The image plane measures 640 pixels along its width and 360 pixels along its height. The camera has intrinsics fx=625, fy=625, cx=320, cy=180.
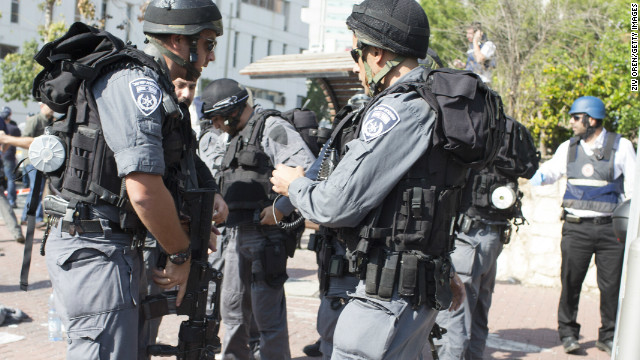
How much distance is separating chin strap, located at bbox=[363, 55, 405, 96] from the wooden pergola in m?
5.22

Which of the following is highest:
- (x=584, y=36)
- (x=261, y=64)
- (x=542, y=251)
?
(x=584, y=36)

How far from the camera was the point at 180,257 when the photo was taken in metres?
2.82

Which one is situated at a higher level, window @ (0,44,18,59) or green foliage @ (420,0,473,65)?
green foliage @ (420,0,473,65)

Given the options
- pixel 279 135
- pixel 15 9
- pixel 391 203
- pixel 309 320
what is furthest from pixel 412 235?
pixel 15 9

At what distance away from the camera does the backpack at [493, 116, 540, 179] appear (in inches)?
204

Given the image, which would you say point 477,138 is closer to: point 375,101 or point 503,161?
point 375,101


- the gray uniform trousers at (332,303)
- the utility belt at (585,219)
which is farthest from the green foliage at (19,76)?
the gray uniform trousers at (332,303)

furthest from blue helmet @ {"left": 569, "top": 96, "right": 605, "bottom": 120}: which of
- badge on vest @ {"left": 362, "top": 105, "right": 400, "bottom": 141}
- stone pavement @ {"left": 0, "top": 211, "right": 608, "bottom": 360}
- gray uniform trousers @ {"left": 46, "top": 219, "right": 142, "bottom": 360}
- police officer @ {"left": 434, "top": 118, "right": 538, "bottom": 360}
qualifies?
gray uniform trousers @ {"left": 46, "top": 219, "right": 142, "bottom": 360}

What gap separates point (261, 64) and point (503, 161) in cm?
517

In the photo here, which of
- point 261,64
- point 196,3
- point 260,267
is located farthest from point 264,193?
point 261,64

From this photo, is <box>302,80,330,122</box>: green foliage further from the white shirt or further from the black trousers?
the black trousers

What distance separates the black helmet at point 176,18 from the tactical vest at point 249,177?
1652 millimetres

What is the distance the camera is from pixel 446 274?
276cm

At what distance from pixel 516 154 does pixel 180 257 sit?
3366 millimetres
